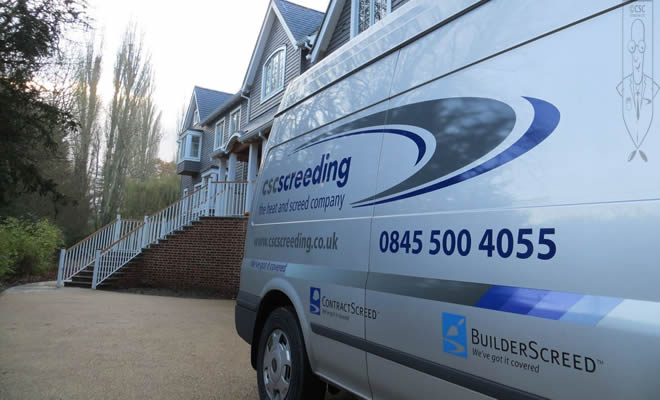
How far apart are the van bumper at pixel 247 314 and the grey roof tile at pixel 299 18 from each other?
38.3 ft

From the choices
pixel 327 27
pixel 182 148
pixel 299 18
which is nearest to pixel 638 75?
pixel 327 27

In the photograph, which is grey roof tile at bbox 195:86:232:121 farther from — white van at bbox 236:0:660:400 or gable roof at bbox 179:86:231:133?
white van at bbox 236:0:660:400

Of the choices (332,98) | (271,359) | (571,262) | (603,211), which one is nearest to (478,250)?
(571,262)

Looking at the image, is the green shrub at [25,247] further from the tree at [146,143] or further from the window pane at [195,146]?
the tree at [146,143]

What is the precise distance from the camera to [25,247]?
15.3 meters

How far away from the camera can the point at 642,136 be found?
1.46m

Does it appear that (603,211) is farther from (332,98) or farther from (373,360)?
(332,98)

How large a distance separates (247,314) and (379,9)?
29.9 feet

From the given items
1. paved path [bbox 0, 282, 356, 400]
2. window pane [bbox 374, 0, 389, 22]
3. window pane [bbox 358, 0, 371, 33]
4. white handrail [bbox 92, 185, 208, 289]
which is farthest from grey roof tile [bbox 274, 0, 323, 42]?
paved path [bbox 0, 282, 356, 400]

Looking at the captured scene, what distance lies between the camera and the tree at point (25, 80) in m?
8.60

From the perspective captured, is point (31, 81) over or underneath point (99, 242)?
over

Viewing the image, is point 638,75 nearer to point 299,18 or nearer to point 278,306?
point 278,306

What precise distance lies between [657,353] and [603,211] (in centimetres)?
45

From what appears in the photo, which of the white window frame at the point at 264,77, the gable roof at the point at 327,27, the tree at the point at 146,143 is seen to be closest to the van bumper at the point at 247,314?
the gable roof at the point at 327,27
